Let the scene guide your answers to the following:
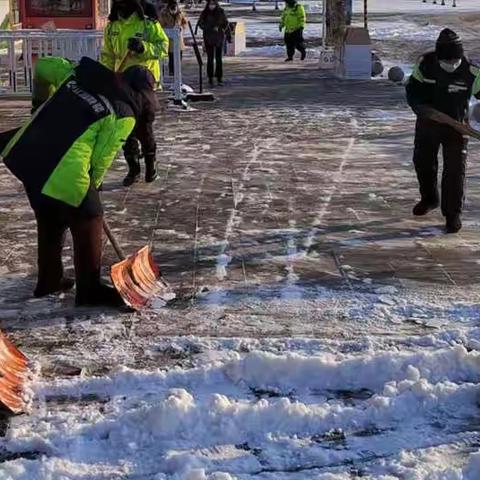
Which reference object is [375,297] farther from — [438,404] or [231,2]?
[231,2]

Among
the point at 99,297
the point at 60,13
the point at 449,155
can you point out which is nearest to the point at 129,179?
the point at 449,155

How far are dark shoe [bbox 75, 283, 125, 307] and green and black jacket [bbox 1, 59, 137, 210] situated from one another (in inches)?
22.0

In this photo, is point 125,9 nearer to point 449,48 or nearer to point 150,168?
point 150,168

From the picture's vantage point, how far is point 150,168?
8.99 metres

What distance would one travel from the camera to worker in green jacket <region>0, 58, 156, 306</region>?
17.3 feet

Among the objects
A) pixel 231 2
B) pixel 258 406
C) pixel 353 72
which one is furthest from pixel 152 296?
pixel 231 2

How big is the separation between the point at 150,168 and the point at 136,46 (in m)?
1.23

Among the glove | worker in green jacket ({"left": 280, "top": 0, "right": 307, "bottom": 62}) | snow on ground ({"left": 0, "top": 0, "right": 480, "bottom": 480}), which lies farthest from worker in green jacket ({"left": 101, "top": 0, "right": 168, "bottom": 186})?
worker in green jacket ({"left": 280, "top": 0, "right": 307, "bottom": 62})

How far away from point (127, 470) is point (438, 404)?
4.72 feet

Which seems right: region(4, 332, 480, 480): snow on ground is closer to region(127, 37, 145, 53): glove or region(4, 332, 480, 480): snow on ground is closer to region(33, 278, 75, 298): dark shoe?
region(33, 278, 75, 298): dark shoe

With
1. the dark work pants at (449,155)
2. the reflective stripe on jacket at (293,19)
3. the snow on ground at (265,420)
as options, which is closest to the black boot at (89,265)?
the snow on ground at (265,420)

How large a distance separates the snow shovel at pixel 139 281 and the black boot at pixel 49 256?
36cm

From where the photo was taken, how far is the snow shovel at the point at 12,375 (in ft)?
14.0

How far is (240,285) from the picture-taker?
607 cm
